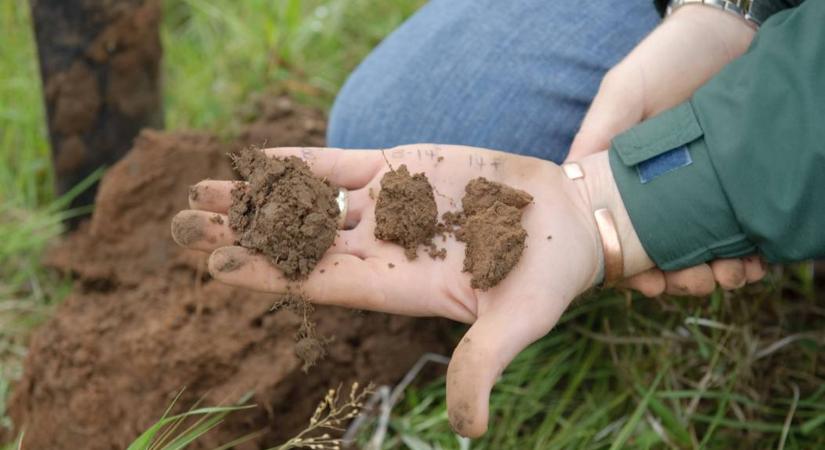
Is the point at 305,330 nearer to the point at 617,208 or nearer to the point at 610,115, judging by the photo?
the point at 617,208

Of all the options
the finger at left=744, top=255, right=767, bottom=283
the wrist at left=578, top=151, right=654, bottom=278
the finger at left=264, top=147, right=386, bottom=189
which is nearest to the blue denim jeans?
the wrist at left=578, top=151, right=654, bottom=278

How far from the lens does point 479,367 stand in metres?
1.37

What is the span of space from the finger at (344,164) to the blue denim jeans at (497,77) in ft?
1.64

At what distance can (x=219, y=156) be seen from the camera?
2.52m

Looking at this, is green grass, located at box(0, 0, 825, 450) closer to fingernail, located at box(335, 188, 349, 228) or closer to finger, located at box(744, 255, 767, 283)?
finger, located at box(744, 255, 767, 283)

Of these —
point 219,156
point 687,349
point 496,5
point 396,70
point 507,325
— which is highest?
point 496,5

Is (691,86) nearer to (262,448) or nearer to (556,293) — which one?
(556,293)

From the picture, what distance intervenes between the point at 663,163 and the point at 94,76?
70.4 inches

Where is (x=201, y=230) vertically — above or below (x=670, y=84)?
below

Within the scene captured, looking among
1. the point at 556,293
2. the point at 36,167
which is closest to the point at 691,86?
the point at 556,293

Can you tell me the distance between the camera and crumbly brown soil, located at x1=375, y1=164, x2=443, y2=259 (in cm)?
165

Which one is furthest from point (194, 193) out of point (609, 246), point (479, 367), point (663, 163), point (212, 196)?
point (663, 163)

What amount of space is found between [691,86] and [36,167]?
2.26 metres

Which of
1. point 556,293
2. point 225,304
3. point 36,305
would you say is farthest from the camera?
point 36,305
